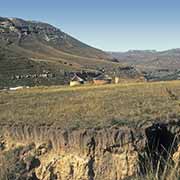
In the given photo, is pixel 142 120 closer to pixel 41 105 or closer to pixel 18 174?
pixel 18 174

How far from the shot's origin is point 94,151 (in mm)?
12039

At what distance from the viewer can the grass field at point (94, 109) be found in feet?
42.8

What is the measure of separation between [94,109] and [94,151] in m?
3.18

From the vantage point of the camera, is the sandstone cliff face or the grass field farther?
the grass field

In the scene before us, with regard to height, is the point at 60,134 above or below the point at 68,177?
above

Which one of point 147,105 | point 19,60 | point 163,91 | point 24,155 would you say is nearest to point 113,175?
point 24,155

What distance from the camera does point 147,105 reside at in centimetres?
1518

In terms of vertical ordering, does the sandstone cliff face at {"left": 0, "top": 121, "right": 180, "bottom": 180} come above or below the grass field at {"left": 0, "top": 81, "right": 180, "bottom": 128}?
below

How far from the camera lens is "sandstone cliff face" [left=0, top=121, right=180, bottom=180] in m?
11.7

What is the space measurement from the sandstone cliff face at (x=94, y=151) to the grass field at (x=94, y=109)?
0.42 m

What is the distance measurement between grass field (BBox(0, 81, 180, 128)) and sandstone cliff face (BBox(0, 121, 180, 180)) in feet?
1.38

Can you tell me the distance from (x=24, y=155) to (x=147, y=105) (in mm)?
4559

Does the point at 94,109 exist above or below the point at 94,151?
above

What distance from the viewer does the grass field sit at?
13.0 metres
